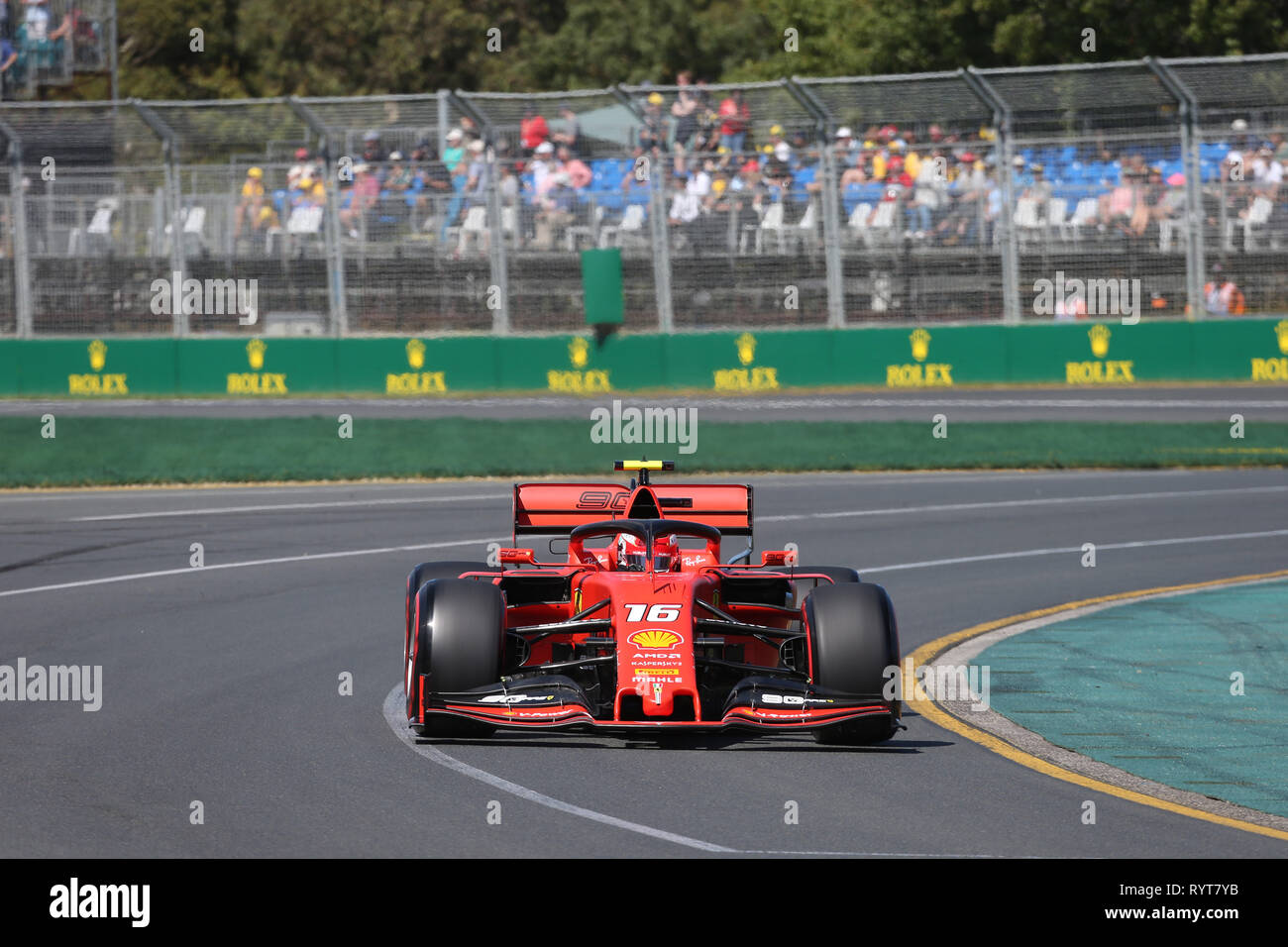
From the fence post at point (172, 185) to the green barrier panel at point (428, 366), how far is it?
277 centimetres

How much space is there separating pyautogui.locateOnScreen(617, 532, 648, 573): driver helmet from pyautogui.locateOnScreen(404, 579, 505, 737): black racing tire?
3.21 feet

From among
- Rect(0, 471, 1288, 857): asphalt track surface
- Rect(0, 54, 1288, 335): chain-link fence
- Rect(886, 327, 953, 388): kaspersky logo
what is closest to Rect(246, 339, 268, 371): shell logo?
Rect(0, 54, 1288, 335): chain-link fence

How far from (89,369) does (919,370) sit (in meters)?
12.5

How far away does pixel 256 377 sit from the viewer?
1155 inches

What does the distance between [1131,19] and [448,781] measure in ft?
127

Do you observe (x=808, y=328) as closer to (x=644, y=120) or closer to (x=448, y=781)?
(x=644, y=120)

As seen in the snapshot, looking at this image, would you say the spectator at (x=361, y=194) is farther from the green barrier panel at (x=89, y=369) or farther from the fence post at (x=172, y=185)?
the green barrier panel at (x=89, y=369)

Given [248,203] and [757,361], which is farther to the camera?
[248,203]

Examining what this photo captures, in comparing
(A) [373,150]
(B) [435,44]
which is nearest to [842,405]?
(A) [373,150]

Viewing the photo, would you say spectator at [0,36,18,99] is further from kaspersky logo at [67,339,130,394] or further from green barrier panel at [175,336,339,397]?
green barrier panel at [175,336,339,397]

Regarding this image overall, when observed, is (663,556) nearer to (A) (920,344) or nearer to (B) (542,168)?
(A) (920,344)

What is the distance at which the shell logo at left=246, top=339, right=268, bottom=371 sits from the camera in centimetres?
2930

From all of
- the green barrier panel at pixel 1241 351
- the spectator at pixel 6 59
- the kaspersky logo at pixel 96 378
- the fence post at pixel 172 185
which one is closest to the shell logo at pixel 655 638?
the green barrier panel at pixel 1241 351
